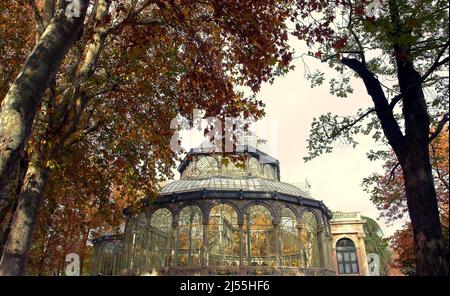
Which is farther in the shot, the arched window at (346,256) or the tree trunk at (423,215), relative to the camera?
the arched window at (346,256)

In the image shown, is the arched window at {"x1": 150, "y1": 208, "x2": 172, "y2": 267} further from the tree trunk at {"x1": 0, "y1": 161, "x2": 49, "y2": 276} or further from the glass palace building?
the tree trunk at {"x1": 0, "y1": 161, "x2": 49, "y2": 276}

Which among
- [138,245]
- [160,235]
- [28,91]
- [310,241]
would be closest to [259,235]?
[310,241]

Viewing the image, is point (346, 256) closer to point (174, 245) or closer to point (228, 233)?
point (228, 233)

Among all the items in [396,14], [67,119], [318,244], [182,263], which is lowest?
[182,263]

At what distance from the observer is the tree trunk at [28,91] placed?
4.90m

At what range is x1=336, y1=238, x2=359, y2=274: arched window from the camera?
3309cm

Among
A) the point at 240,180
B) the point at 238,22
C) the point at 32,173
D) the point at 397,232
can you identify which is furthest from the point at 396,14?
the point at 397,232

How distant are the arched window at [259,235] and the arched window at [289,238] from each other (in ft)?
2.46

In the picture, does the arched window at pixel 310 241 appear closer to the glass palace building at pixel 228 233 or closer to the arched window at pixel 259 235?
the glass palace building at pixel 228 233

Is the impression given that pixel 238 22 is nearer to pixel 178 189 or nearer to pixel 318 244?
pixel 178 189

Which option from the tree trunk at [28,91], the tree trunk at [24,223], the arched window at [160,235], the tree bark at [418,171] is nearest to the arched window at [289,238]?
the arched window at [160,235]

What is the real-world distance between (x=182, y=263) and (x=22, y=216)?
13444mm

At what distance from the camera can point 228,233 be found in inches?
817

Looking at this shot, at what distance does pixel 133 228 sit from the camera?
2245cm
